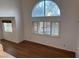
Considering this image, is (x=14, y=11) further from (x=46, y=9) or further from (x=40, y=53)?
(x=40, y=53)

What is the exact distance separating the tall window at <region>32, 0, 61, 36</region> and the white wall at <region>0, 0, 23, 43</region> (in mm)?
954

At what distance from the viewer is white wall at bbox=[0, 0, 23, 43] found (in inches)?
185

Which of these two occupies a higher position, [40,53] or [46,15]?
[46,15]

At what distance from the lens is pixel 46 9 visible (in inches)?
197

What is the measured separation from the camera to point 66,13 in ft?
13.9

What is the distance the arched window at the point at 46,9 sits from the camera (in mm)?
4698

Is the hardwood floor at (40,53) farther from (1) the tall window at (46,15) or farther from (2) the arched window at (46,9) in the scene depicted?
(2) the arched window at (46,9)

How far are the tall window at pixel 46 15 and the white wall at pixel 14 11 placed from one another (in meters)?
0.95

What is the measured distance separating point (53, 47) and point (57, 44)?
28 cm

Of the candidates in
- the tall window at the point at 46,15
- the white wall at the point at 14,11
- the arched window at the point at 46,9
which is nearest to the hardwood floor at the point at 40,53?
the tall window at the point at 46,15

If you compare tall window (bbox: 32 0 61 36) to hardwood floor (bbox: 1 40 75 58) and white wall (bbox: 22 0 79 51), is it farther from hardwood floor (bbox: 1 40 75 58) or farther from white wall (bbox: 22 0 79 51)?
hardwood floor (bbox: 1 40 75 58)

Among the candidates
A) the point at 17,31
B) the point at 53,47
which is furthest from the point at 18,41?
the point at 53,47

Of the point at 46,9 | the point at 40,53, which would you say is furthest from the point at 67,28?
the point at 40,53

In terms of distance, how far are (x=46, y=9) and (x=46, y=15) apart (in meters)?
0.34
